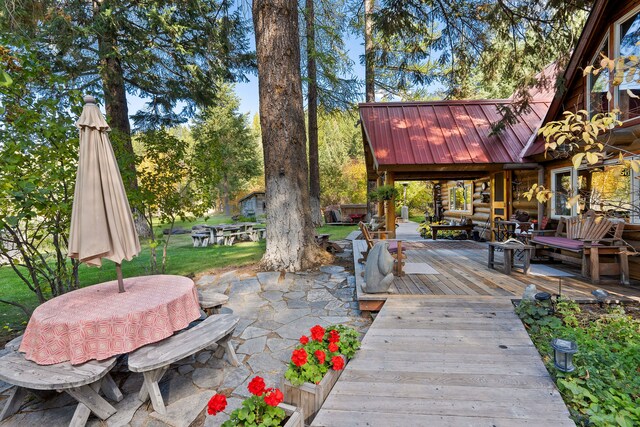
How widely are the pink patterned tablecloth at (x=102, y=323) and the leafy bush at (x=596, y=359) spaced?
314cm

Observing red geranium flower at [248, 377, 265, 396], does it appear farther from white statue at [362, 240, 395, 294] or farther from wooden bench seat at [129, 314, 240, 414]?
white statue at [362, 240, 395, 294]

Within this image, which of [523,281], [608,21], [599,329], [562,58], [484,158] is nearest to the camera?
[599,329]

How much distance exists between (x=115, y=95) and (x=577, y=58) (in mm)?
12507

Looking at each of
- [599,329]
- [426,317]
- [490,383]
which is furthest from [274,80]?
[599,329]

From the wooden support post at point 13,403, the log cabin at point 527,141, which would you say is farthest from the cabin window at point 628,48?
the wooden support post at point 13,403

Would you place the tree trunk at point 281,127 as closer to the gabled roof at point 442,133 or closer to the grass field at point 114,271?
the grass field at point 114,271

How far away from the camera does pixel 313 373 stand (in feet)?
7.67

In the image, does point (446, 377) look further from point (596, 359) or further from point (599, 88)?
point (599, 88)

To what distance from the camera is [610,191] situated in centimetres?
559

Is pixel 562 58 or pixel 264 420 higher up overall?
pixel 562 58

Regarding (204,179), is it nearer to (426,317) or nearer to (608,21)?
(426,317)

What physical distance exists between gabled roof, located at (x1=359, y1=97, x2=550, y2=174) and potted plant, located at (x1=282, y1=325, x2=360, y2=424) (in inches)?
217

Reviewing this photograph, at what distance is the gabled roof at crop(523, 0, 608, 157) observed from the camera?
17.2 ft

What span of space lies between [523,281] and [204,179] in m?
5.69
